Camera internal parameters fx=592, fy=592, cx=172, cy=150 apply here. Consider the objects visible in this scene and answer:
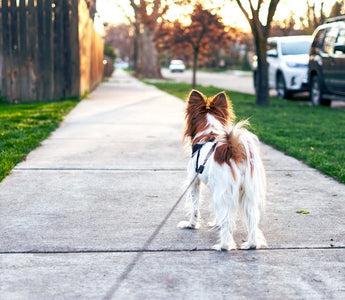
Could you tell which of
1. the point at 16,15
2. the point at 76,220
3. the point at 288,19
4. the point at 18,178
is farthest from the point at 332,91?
the point at 288,19

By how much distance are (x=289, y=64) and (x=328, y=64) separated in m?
3.39

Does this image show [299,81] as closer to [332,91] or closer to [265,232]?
[332,91]

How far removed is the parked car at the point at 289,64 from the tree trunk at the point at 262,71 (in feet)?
7.45

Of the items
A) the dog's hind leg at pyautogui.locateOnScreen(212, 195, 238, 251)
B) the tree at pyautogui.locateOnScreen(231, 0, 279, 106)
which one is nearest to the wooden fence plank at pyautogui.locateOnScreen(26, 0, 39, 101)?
the tree at pyautogui.locateOnScreen(231, 0, 279, 106)

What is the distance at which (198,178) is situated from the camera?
4.53 m

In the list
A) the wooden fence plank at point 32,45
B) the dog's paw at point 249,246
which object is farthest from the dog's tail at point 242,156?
the wooden fence plank at point 32,45

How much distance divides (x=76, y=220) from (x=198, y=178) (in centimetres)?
106

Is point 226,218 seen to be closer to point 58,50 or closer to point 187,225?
point 187,225

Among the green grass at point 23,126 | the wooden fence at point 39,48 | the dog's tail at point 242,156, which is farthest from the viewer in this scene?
the wooden fence at point 39,48

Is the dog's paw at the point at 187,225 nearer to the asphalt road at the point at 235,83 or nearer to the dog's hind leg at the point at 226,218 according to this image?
the dog's hind leg at the point at 226,218

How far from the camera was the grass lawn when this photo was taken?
739cm

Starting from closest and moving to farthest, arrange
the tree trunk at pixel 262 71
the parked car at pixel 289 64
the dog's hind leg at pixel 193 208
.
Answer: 1. the dog's hind leg at pixel 193 208
2. the tree trunk at pixel 262 71
3. the parked car at pixel 289 64

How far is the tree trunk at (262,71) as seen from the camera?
15320mm

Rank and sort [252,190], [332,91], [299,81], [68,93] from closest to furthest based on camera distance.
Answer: [252,190]
[332,91]
[68,93]
[299,81]
